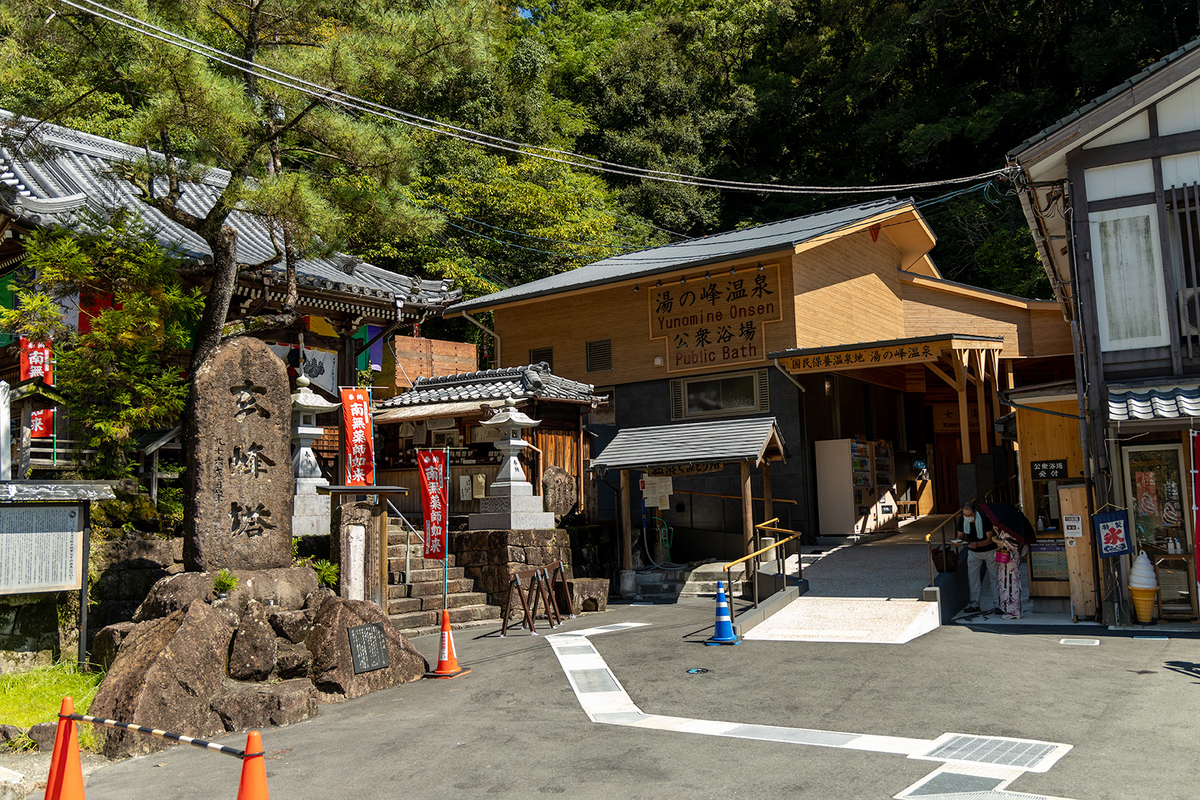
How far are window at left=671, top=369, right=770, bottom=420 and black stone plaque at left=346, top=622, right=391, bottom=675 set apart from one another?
42.2 ft

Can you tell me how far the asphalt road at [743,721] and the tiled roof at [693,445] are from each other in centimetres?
577

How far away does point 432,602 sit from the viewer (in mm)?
15102

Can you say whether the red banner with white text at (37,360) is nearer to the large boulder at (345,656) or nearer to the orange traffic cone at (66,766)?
the large boulder at (345,656)

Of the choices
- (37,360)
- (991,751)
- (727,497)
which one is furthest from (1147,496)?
(37,360)

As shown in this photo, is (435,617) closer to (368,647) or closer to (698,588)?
(368,647)

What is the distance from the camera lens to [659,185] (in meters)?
39.0

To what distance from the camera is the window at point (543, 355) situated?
84.5ft

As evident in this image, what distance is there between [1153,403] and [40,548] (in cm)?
1434

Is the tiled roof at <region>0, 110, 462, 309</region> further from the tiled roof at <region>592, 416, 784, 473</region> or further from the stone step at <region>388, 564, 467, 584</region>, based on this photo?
the stone step at <region>388, 564, 467, 584</region>

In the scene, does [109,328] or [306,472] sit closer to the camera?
[109,328]

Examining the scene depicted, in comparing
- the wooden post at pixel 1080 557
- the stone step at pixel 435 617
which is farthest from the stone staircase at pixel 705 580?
the wooden post at pixel 1080 557

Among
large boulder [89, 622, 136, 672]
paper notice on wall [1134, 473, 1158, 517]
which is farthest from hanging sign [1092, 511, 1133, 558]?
large boulder [89, 622, 136, 672]

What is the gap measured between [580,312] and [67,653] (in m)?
16.6

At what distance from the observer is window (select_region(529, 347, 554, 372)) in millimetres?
25750
